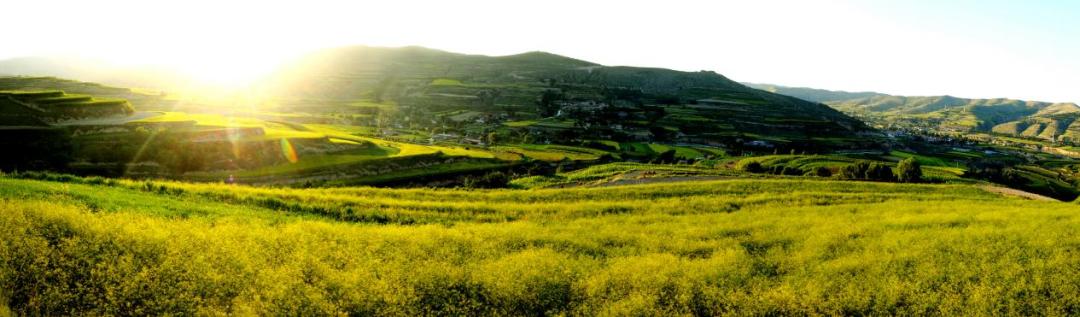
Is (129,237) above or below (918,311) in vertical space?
above

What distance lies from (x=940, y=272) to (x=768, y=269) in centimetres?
488

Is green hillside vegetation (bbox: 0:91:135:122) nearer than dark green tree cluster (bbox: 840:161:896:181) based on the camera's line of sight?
Yes

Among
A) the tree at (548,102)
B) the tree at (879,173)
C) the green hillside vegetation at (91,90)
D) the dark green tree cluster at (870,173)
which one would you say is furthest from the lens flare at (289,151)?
the tree at (548,102)

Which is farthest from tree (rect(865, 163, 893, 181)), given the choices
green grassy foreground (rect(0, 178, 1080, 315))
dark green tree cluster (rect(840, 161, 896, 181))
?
green grassy foreground (rect(0, 178, 1080, 315))

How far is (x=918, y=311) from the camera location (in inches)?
492

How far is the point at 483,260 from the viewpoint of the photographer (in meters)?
14.4

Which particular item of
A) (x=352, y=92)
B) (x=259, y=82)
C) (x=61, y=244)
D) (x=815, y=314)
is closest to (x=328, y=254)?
Result: (x=61, y=244)

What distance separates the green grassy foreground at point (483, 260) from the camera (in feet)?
36.0

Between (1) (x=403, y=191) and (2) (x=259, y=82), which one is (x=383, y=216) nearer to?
(1) (x=403, y=191)

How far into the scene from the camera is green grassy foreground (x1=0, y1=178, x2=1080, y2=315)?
11.0 meters

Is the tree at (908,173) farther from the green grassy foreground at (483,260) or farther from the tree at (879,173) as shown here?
the green grassy foreground at (483,260)

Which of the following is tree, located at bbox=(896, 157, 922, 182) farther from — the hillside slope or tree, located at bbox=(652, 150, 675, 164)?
the hillside slope

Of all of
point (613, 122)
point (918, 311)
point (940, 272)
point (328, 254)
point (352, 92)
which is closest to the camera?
point (918, 311)

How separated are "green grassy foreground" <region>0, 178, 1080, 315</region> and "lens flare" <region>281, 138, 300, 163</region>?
42849 mm
